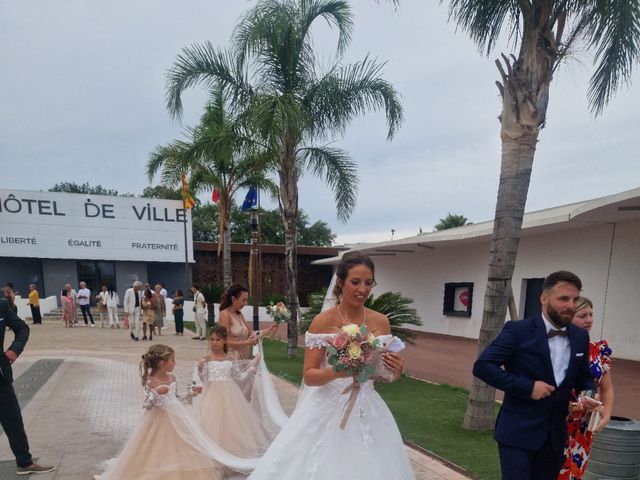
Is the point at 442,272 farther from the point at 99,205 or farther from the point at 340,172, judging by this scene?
the point at 99,205

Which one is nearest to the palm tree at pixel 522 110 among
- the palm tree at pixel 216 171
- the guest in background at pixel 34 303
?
the palm tree at pixel 216 171

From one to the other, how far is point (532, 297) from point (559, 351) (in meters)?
14.4

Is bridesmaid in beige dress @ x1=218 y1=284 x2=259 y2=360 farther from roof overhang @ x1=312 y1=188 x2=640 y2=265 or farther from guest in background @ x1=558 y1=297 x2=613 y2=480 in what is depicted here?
roof overhang @ x1=312 y1=188 x2=640 y2=265

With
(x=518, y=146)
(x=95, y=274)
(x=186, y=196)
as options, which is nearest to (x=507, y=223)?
(x=518, y=146)

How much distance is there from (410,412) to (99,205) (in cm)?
2487

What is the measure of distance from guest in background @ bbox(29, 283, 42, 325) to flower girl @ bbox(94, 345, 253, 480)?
1882cm

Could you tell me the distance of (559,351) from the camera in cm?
293

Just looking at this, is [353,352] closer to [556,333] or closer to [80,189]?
[556,333]

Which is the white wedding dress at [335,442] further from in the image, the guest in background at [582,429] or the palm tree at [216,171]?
the palm tree at [216,171]

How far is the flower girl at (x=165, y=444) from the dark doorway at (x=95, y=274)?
2549 centimetres

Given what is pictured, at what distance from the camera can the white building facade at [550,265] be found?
1248 centimetres

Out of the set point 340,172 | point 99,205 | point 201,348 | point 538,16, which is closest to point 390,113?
point 340,172

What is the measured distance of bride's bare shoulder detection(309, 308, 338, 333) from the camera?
119 inches

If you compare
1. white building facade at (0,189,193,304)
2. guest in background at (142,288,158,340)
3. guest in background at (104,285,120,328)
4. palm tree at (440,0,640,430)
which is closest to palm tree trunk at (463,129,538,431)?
palm tree at (440,0,640,430)
